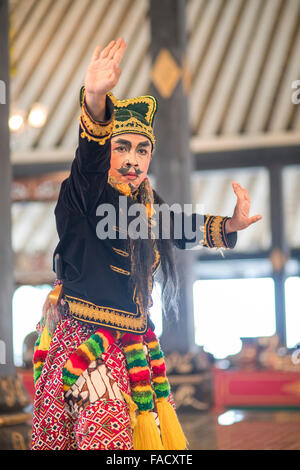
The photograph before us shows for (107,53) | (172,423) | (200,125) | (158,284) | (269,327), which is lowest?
(172,423)

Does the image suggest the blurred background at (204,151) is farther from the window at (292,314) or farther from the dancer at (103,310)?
the dancer at (103,310)

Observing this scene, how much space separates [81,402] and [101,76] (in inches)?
27.5

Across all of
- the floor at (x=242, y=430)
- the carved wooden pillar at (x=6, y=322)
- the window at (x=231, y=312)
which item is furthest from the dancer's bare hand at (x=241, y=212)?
the window at (x=231, y=312)

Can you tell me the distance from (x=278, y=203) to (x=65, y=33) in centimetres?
412

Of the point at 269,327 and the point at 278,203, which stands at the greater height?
the point at 278,203

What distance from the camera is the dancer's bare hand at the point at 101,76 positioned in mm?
1367

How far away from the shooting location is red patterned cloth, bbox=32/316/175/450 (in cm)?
145

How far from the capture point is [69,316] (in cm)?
163

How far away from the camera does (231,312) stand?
13.3 m

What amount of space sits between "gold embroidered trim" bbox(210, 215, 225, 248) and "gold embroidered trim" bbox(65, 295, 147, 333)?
0.35 meters

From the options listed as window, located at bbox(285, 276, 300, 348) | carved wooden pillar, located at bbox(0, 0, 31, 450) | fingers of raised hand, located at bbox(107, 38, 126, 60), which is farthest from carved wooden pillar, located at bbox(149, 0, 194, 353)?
window, located at bbox(285, 276, 300, 348)

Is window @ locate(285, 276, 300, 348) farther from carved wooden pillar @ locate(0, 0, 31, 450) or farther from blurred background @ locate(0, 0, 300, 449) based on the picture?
carved wooden pillar @ locate(0, 0, 31, 450)

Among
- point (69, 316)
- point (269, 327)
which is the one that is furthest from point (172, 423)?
point (269, 327)

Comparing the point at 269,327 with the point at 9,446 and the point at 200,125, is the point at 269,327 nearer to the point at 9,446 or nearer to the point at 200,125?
the point at 200,125
